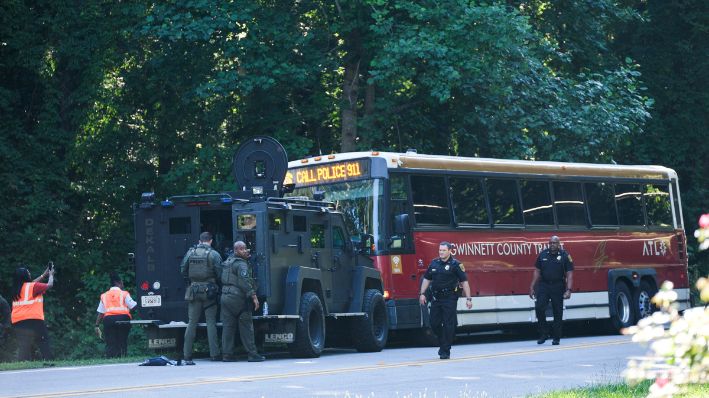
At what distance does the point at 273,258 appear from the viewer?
63.3ft

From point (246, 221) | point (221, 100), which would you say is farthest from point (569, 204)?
point (246, 221)

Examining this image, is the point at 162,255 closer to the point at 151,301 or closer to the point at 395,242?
the point at 151,301

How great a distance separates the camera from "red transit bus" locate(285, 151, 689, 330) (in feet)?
74.2

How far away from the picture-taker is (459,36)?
1150 inches

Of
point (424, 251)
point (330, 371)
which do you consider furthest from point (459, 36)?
point (330, 371)

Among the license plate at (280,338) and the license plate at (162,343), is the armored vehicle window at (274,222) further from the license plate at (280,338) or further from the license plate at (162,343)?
the license plate at (162,343)

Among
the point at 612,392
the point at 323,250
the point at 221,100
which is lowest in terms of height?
the point at 612,392

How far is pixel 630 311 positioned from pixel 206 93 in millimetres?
10599

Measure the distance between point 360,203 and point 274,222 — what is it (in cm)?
356

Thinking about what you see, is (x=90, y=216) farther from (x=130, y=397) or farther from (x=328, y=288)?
(x=130, y=397)

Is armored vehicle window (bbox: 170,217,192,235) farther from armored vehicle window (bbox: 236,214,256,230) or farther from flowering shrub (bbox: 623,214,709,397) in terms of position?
flowering shrub (bbox: 623,214,709,397)

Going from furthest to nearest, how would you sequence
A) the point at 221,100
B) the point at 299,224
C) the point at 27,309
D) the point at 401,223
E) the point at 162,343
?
the point at 221,100, the point at 27,309, the point at 401,223, the point at 299,224, the point at 162,343

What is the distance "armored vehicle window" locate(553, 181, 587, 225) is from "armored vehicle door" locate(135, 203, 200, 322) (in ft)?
31.2

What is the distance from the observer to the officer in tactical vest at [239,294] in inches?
724
